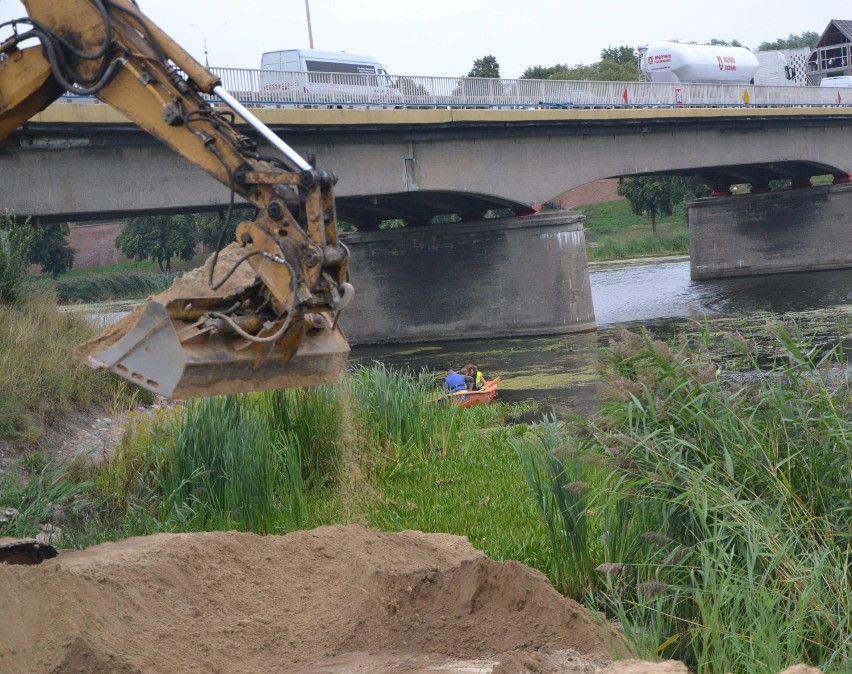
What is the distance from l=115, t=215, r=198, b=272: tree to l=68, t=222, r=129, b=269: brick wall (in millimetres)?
7258

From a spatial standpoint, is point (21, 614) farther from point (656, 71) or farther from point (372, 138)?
point (656, 71)

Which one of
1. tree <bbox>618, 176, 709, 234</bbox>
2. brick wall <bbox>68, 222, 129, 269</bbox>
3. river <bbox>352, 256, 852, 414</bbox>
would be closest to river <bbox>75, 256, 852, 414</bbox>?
river <bbox>352, 256, 852, 414</bbox>

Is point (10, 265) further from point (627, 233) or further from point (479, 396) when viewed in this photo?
point (627, 233)

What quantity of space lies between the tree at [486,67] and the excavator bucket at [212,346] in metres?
92.7

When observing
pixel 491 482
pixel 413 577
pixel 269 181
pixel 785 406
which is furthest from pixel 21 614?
pixel 491 482

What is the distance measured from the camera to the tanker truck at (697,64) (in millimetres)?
44594

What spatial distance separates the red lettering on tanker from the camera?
4588 cm

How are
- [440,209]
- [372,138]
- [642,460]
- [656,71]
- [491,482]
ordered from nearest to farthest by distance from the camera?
[642,460] → [491,482] → [372,138] → [440,209] → [656,71]

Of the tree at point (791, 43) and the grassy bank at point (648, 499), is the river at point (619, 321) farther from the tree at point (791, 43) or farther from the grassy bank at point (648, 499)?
the tree at point (791, 43)

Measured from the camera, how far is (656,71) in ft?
150

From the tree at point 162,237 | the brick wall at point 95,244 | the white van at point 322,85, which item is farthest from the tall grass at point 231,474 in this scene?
the brick wall at point 95,244

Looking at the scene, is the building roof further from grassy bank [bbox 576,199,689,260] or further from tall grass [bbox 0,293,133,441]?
tall grass [bbox 0,293,133,441]

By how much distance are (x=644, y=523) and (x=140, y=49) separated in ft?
13.9

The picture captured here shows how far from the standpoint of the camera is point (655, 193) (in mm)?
70062
